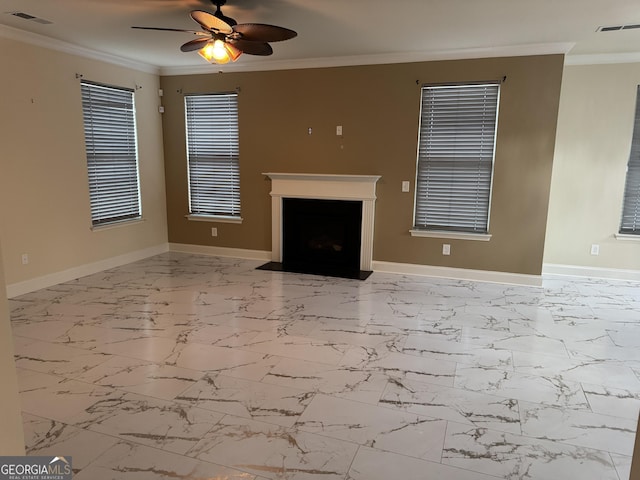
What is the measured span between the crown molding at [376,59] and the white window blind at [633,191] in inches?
58.4

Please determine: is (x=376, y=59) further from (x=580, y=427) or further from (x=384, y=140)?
(x=580, y=427)

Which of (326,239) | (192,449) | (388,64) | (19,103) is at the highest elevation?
(388,64)

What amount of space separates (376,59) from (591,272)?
3.81 metres

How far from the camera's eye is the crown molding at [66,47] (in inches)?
167

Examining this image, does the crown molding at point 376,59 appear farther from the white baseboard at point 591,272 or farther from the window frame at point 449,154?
the white baseboard at point 591,272

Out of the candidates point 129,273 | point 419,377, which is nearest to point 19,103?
point 129,273

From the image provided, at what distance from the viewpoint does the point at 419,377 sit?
297 centimetres

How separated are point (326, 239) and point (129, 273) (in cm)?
255

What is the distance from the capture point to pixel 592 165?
5.35 meters

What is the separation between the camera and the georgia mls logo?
1.62 metres

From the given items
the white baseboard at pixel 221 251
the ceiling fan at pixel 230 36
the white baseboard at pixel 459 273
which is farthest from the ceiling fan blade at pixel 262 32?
the white baseboard at pixel 221 251

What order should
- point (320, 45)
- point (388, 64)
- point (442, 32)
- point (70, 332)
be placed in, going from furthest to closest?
point (388, 64) → point (320, 45) → point (442, 32) → point (70, 332)

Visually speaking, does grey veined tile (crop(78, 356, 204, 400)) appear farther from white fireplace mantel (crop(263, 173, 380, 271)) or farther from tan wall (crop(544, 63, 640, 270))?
tan wall (crop(544, 63, 640, 270))

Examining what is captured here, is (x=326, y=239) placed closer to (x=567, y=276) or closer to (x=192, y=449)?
(x=567, y=276)
